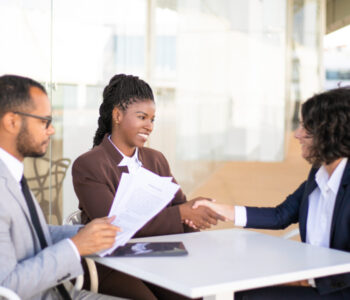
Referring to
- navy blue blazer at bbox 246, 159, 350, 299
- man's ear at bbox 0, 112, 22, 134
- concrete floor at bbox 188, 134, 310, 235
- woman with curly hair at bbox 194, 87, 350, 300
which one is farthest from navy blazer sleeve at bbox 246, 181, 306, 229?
concrete floor at bbox 188, 134, 310, 235

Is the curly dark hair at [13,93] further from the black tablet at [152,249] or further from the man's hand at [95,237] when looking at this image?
the black tablet at [152,249]

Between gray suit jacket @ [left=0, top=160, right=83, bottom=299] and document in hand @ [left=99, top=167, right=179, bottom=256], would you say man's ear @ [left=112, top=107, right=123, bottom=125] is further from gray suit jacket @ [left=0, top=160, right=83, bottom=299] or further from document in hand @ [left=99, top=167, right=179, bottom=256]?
gray suit jacket @ [left=0, top=160, right=83, bottom=299]

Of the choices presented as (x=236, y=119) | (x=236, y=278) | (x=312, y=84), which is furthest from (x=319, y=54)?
(x=236, y=278)

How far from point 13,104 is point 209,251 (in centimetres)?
86

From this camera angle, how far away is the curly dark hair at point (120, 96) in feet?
8.79

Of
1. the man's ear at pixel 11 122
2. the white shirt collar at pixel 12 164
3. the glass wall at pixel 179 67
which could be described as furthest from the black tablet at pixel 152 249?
the glass wall at pixel 179 67

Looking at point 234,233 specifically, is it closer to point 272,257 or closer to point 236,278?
point 272,257

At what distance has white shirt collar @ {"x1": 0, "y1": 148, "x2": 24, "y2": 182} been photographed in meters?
1.71

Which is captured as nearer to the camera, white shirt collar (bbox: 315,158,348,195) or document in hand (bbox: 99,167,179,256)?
document in hand (bbox: 99,167,179,256)

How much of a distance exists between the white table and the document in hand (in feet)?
0.34

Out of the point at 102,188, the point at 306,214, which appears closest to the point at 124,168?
the point at 102,188

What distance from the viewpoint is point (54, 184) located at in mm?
3887

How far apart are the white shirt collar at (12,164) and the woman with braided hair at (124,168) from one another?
0.67m

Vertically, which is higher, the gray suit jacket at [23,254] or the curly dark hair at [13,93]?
the curly dark hair at [13,93]
